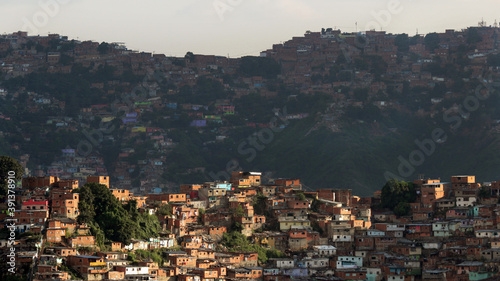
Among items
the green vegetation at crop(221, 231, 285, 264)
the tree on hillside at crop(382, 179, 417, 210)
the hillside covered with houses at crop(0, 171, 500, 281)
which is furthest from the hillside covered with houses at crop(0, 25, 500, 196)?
the green vegetation at crop(221, 231, 285, 264)

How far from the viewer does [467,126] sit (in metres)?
94.8

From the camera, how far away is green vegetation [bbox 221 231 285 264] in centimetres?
5438

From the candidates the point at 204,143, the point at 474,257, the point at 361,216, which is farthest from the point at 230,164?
the point at 474,257

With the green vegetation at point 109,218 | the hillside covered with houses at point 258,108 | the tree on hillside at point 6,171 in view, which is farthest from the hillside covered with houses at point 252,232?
the hillside covered with houses at point 258,108

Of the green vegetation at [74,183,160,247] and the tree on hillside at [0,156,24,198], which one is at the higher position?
the tree on hillside at [0,156,24,198]

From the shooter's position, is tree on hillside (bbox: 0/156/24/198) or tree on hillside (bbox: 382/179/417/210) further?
tree on hillside (bbox: 382/179/417/210)

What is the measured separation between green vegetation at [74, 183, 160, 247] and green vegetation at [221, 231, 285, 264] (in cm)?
345

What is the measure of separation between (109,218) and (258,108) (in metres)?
55.1

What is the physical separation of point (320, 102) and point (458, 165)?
15.8m

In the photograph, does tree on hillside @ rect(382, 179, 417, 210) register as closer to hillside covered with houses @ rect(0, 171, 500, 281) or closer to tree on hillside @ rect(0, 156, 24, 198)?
hillside covered with houses @ rect(0, 171, 500, 281)

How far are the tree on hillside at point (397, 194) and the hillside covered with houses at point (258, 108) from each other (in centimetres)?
1937

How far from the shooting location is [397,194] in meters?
62.2

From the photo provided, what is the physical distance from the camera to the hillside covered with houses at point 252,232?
48125mm

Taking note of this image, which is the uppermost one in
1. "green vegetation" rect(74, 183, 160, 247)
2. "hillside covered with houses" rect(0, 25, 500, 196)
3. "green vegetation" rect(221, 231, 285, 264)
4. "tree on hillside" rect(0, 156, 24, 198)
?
"hillside covered with houses" rect(0, 25, 500, 196)
